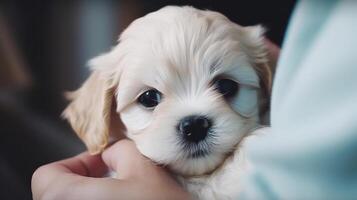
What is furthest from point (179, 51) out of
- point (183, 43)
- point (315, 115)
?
point (315, 115)

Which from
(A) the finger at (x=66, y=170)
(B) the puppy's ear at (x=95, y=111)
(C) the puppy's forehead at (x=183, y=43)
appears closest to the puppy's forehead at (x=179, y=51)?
(C) the puppy's forehead at (x=183, y=43)

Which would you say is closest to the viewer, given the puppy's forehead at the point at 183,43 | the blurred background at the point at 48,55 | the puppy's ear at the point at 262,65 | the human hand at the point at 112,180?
the human hand at the point at 112,180

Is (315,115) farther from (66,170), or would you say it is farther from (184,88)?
(66,170)

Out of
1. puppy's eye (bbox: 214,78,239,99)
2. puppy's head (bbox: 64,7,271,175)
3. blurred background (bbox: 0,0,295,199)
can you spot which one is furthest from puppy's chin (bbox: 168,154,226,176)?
blurred background (bbox: 0,0,295,199)

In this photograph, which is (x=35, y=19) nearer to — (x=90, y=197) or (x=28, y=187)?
(x=28, y=187)

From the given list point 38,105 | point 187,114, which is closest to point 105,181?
point 187,114

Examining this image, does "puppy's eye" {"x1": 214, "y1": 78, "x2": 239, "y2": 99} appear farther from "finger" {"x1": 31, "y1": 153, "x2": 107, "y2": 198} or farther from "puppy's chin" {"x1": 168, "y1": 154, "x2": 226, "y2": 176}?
"finger" {"x1": 31, "y1": 153, "x2": 107, "y2": 198}

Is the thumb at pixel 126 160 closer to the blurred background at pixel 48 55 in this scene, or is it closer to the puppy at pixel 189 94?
the puppy at pixel 189 94
